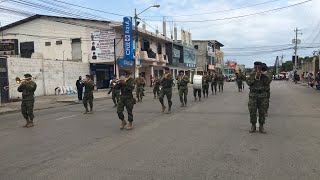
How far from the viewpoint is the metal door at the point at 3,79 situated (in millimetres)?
23594

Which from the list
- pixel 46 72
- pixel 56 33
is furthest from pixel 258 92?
pixel 56 33

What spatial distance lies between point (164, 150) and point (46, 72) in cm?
2410

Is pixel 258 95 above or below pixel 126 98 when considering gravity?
above

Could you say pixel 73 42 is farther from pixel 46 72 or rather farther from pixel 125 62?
pixel 46 72

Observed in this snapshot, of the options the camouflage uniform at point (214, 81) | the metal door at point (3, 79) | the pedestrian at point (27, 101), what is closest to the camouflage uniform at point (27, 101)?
the pedestrian at point (27, 101)

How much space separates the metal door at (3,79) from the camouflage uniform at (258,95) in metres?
17.9

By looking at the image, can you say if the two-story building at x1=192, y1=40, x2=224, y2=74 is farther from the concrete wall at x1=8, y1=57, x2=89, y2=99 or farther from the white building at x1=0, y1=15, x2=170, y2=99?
the concrete wall at x1=8, y1=57, x2=89, y2=99

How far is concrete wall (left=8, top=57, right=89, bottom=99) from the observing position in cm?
2630

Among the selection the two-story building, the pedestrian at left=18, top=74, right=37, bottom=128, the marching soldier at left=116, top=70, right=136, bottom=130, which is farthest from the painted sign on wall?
the two-story building

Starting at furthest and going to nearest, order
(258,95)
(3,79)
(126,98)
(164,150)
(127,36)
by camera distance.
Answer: (127,36) < (3,79) < (126,98) < (258,95) < (164,150)

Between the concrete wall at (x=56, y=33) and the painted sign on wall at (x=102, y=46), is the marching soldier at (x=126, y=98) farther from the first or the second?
the concrete wall at (x=56, y=33)

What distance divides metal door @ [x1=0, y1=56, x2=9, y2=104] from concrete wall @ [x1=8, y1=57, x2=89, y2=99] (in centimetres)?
131

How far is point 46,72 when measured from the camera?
3009cm

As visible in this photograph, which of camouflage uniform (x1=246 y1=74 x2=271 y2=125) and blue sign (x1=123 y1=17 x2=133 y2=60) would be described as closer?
camouflage uniform (x1=246 y1=74 x2=271 y2=125)
